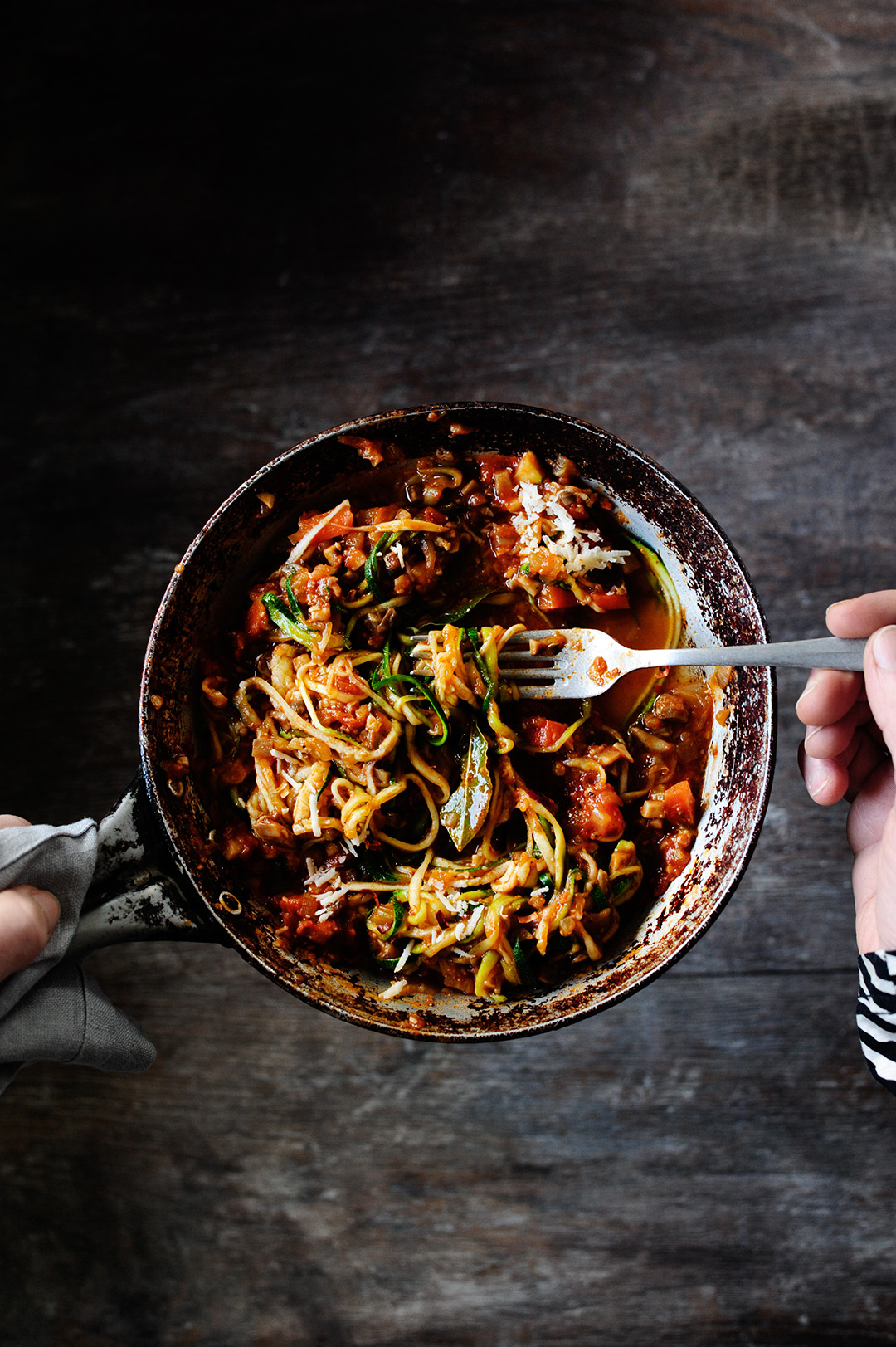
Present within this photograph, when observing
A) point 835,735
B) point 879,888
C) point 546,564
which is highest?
point 546,564

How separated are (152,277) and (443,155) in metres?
0.98

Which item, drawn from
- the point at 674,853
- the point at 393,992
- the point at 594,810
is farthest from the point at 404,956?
the point at 674,853

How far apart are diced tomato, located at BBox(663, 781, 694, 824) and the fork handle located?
14.2 inches

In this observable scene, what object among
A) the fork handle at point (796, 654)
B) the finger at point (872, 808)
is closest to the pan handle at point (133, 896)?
the fork handle at point (796, 654)

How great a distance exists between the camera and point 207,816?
7.25 ft

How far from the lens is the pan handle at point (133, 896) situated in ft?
6.82

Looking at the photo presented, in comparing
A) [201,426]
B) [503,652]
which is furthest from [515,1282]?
[201,426]

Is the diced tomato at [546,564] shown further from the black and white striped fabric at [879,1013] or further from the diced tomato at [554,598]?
the black and white striped fabric at [879,1013]

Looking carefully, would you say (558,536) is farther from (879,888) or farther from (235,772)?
(879,888)

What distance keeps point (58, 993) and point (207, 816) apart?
48cm

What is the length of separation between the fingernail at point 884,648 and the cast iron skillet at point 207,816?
220 millimetres

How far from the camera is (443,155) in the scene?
3.07 m

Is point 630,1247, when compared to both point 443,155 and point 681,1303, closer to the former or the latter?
point 681,1303

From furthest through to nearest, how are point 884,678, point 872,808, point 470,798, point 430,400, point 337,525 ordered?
point 430,400 < point 872,808 < point 337,525 < point 470,798 < point 884,678
